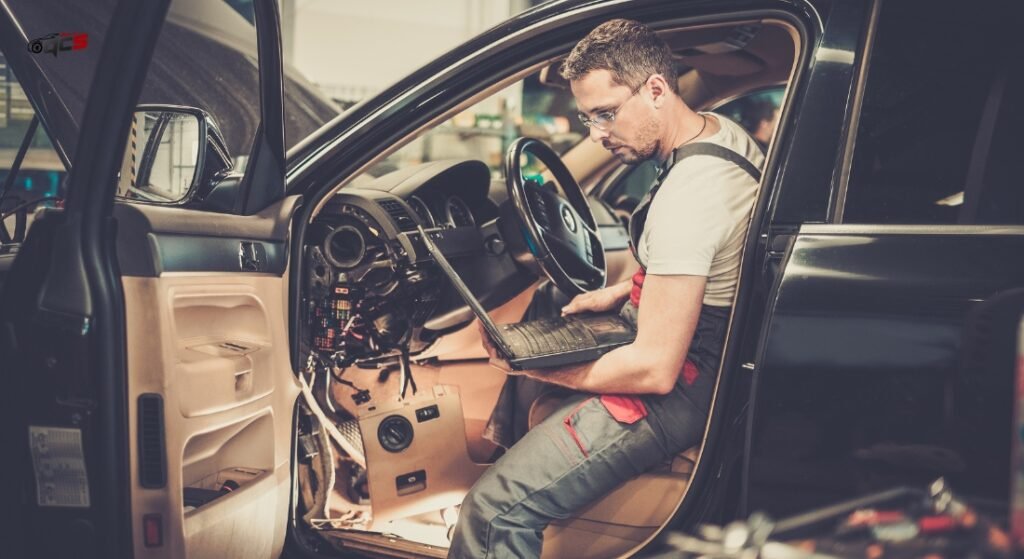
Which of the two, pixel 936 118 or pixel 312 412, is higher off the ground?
pixel 936 118

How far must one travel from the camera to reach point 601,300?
233 cm

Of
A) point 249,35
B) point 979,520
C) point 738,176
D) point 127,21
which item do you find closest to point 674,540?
point 979,520

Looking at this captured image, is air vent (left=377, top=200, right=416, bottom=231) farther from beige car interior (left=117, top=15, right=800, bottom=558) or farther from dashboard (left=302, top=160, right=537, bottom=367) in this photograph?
beige car interior (left=117, top=15, right=800, bottom=558)

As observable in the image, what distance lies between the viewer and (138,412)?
4.99 feet

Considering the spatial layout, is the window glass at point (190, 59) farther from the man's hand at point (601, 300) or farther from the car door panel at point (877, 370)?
the car door panel at point (877, 370)

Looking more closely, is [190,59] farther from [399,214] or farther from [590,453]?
[590,453]

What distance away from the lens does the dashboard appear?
2.32m

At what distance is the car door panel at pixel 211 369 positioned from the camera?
1.53 meters

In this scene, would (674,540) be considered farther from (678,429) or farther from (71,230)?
(71,230)

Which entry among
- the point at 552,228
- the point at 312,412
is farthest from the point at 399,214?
the point at 312,412

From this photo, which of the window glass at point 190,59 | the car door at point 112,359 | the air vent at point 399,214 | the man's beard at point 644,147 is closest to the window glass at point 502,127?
the window glass at point 190,59

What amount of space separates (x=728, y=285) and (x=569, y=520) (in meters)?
0.65

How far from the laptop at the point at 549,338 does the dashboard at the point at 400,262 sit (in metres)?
0.41

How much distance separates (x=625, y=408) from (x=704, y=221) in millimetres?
427
